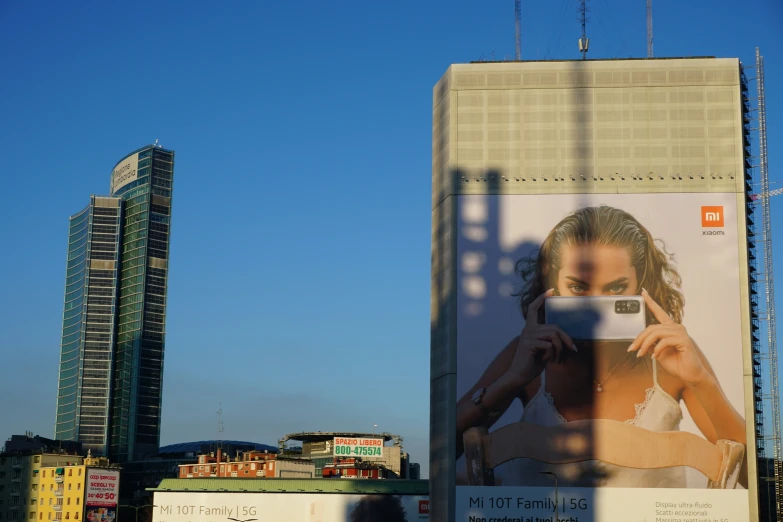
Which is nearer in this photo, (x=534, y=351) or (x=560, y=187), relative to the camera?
(x=534, y=351)

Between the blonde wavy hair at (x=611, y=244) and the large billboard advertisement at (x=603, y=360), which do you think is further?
the blonde wavy hair at (x=611, y=244)

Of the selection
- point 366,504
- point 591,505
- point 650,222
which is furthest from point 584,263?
point 366,504

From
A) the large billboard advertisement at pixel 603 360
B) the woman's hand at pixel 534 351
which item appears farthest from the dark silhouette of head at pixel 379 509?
the woman's hand at pixel 534 351

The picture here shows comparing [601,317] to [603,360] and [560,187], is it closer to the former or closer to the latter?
[603,360]

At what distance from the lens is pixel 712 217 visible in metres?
123

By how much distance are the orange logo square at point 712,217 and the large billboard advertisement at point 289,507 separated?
67.1m

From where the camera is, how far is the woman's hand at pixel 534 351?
120188 millimetres

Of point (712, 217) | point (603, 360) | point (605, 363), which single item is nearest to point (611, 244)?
point (712, 217)

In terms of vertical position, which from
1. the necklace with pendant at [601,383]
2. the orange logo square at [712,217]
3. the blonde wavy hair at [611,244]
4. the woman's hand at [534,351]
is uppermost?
the orange logo square at [712,217]

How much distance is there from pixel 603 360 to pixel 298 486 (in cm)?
7135

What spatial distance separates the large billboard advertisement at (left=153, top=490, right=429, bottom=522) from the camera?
16925cm

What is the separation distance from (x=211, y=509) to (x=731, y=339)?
87730mm

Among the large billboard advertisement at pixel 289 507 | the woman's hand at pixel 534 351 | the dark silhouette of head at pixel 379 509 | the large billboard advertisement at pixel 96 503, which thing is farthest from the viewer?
the large billboard advertisement at pixel 96 503

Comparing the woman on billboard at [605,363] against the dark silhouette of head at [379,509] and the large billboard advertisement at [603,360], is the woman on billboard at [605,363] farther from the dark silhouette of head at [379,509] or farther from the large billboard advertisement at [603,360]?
the dark silhouette of head at [379,509]
